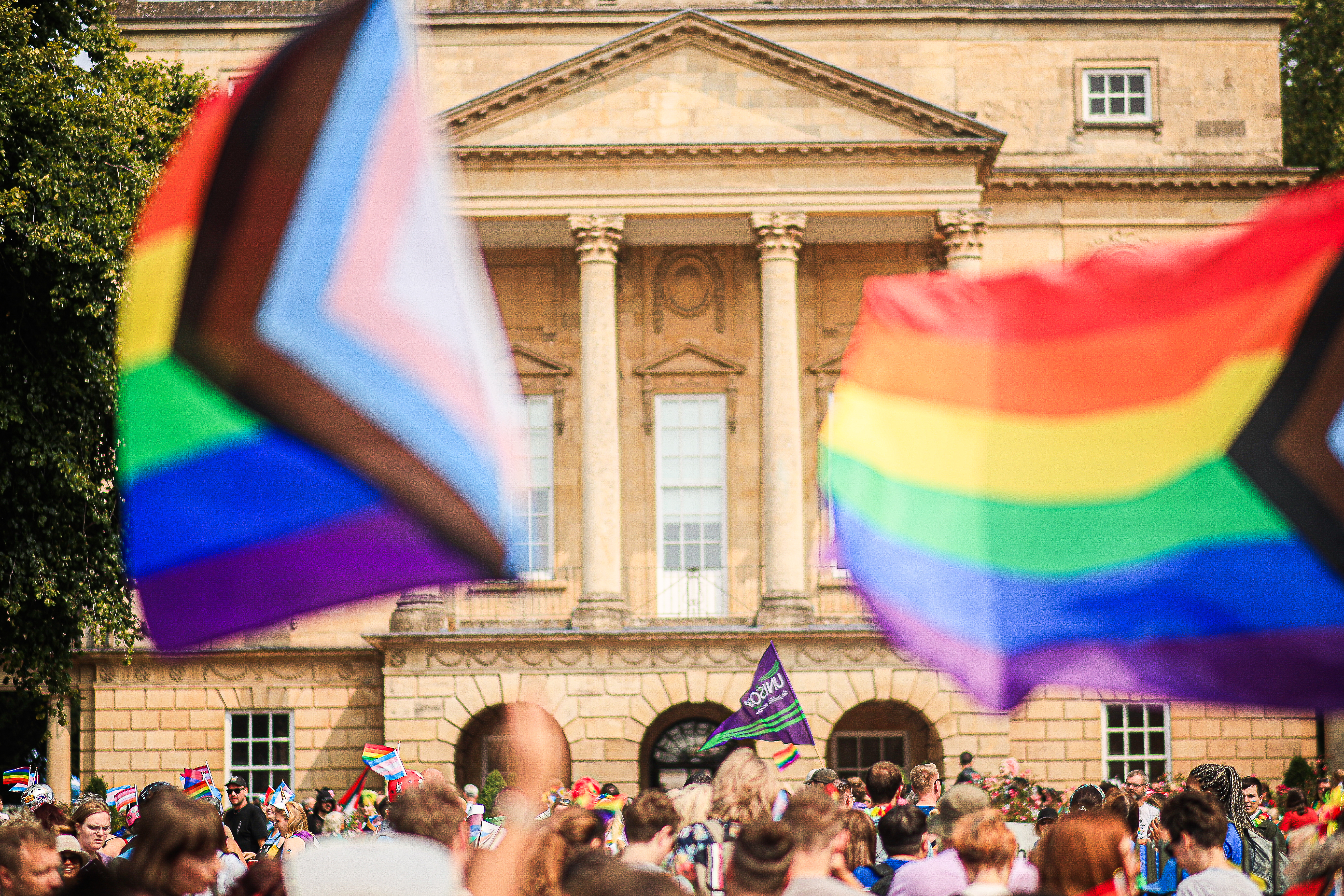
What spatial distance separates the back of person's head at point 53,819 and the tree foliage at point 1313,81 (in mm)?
35817

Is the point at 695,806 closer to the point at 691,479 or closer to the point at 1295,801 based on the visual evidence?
the point at 1295,801

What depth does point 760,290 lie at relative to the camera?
35281mm

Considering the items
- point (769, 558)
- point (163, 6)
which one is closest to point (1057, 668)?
point (769, 558)

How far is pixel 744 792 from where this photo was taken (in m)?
9.66

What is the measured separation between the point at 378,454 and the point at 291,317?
23.2 inches

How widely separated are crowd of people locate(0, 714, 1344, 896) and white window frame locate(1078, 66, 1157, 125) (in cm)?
2731

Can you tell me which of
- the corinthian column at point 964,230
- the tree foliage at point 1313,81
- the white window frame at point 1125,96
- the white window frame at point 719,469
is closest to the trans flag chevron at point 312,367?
the corinthian column at point 964,230

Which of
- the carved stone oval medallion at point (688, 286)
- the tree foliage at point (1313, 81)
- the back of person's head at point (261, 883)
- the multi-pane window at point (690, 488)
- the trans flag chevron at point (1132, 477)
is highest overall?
the tree foliage at point (1313, 81)

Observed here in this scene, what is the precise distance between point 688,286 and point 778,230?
11.6 feet

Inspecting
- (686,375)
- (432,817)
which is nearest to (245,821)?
(432,817)

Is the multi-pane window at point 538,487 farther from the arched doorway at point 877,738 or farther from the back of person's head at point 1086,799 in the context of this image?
the back of person's head at point 1086,799

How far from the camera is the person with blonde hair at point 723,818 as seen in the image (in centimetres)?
923

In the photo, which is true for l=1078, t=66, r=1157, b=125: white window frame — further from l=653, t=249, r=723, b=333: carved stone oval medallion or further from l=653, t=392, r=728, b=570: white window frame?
Result: l=653, t=392, r=728, b=570: white window frame

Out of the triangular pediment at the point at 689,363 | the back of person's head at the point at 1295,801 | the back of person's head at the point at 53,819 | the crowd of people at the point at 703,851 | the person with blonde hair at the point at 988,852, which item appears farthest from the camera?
the triangular pediment at the point at 689,363
